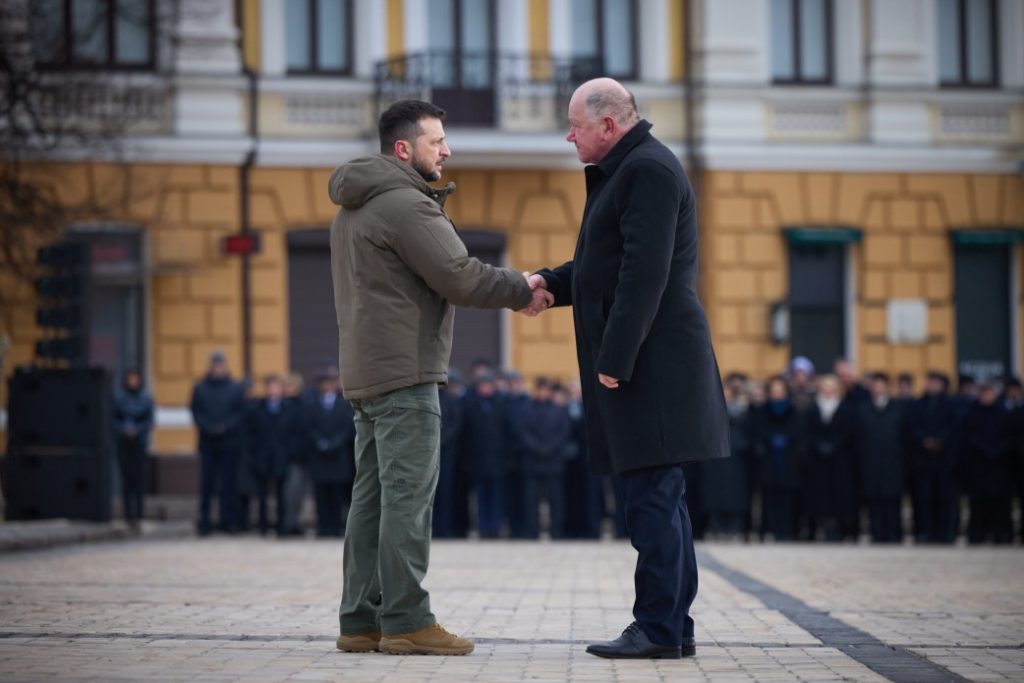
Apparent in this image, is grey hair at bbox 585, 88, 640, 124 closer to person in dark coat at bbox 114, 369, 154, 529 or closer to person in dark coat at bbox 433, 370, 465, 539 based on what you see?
person in dark coat at bbox 433, 370, 465, 539

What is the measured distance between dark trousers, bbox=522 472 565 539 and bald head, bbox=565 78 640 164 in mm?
14162

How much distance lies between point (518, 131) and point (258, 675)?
66.9 feet

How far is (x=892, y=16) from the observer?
2808 cm

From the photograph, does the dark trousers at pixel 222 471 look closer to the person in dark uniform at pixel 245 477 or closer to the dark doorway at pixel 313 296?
the person in dark uniform at pixel 245 477

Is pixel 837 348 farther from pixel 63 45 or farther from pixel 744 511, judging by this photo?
pixel 63 45

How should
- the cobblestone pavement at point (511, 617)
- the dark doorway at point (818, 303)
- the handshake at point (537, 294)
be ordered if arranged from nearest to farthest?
the cobblestone pavement at point (511, 617)
the handshake at point (537, 294)
the dark doorway at point (818, 303)

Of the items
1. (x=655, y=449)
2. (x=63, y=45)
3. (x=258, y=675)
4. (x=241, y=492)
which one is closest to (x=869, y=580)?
(x=655, y=449)

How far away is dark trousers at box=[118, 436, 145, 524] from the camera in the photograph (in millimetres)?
21641

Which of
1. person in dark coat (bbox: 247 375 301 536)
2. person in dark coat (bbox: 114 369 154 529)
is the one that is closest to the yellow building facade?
person in dark coat (bbox: 114 369 154 529)

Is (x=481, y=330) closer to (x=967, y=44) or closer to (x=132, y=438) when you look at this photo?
(x=132, y=438)

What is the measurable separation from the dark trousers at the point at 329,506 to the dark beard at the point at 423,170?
13.9 meters

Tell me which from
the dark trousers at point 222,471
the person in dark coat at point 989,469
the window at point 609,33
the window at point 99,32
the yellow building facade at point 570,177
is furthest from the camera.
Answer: the window at point 609,33

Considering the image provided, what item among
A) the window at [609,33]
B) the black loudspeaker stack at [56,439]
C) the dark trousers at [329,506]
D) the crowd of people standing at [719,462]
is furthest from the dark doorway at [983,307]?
the black loudspeaker stack at [56,439]

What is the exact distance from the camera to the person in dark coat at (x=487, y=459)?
71.3 feet
